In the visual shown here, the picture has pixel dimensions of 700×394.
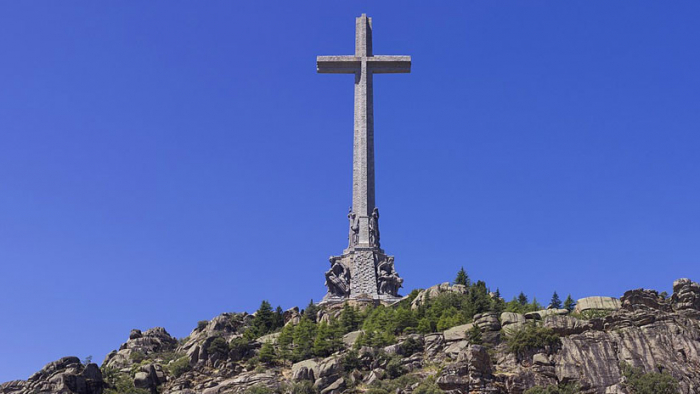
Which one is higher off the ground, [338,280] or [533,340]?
[338,280]

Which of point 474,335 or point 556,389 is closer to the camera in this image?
point 556,389

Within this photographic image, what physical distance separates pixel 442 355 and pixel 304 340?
1103 centimetres

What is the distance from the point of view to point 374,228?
326 ft

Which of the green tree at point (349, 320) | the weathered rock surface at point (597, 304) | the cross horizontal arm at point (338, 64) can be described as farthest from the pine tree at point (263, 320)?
the cross horizontal arm at point (338, 64)

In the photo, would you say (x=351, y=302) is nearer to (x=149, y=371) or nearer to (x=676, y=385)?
(x=149, y=371)

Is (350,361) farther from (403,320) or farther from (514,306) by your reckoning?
(514,306)

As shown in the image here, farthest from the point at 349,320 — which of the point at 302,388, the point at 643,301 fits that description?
the point at 643,301

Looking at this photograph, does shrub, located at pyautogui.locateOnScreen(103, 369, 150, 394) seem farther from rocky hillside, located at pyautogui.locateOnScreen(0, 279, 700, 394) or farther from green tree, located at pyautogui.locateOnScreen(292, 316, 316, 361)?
green tree, located at pyautogui.locateOnScreen(292, 316, 316, 361)

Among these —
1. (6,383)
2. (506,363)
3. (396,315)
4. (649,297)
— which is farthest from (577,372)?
(6,383)

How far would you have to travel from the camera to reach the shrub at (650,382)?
66938 millimetres

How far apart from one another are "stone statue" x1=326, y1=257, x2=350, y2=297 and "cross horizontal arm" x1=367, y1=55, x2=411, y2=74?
65.0ft

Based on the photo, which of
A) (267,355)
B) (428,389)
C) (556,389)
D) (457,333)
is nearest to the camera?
(556,389)

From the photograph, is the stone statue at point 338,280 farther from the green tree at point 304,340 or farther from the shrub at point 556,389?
the shrub at point 556,389

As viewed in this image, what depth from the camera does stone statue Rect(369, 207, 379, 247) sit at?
325 ft
